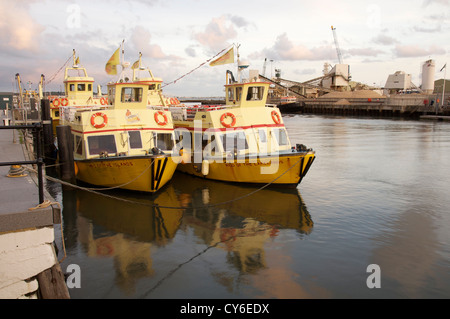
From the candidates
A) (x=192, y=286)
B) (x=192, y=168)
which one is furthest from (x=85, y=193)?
(x=192, y=286)

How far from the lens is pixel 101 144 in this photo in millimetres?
15625

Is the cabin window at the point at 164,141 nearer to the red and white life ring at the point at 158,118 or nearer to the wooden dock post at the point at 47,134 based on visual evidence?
the red and white life ring at the point at 158,118

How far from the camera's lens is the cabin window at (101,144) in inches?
609

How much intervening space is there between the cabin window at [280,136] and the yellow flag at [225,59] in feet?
15.2

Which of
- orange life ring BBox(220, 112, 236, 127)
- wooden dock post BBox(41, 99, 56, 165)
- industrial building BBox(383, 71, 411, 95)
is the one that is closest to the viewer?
orange life ring BBox(220, 112, 236, 127)

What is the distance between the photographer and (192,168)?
18766 mm

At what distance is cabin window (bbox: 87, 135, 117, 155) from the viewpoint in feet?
50.8

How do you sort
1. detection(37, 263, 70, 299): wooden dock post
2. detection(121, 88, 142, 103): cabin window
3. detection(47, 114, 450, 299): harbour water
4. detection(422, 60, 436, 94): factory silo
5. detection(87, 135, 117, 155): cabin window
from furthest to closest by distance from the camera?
detection(422, 60, 436, 94): factory silo
detection(121, 88, 142, 103): cabin window
detection(87, 135, 117, 155): cabin window
detection(47, 114, 450, 299): harbour water
detection(37, 263, 70, 299): wooden dock post

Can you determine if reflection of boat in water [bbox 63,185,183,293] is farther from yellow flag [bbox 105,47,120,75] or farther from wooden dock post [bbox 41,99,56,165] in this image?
yellow flag [bbox 105,47,120,75]

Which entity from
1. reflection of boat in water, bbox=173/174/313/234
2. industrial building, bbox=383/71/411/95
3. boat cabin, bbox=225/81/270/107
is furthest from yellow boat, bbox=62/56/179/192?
industrial building, bbox=383/71/411/95

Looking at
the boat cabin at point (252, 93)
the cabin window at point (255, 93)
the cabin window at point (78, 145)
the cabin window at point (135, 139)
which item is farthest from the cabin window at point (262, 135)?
the cabin window at point (78, 145)

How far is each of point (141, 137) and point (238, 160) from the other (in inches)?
168

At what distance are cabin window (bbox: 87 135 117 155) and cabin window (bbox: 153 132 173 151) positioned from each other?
1.90 metres
